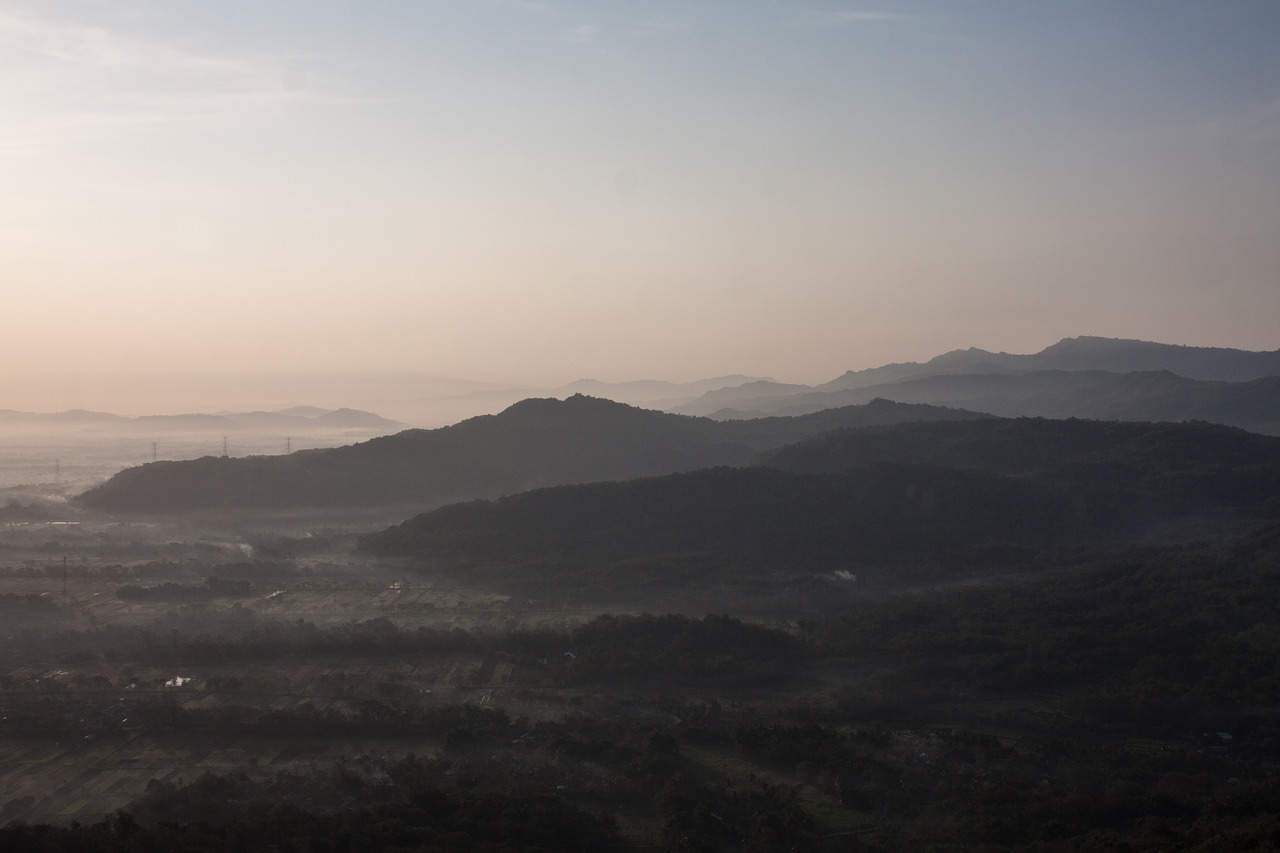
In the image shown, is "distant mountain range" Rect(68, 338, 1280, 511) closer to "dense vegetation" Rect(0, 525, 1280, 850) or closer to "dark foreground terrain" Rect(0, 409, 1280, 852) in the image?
"dark foreground terrain" Rect(0, 409, 1280, 852)

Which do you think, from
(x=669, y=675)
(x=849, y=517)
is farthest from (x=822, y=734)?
(x=849, y=517)

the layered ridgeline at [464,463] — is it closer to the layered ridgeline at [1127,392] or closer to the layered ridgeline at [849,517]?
the layered ridgeline at [849,517]

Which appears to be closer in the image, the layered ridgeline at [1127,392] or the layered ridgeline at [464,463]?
the layered ridgeline at [464,463]

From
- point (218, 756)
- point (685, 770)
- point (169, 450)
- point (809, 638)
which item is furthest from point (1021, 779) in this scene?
point (169, 450)

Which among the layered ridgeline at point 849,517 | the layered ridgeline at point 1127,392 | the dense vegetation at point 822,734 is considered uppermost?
the layered ridgeline at point 1127,392

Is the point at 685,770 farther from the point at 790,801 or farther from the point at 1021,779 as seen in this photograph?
the point at 1021,779

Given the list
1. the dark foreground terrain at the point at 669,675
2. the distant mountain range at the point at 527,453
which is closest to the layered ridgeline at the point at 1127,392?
the distant mountain range at the point at 527,453

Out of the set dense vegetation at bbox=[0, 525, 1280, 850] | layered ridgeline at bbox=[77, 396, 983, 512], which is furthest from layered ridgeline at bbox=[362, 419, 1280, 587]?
layered ridgeline at bbox=[77, 396, 983, 512]
